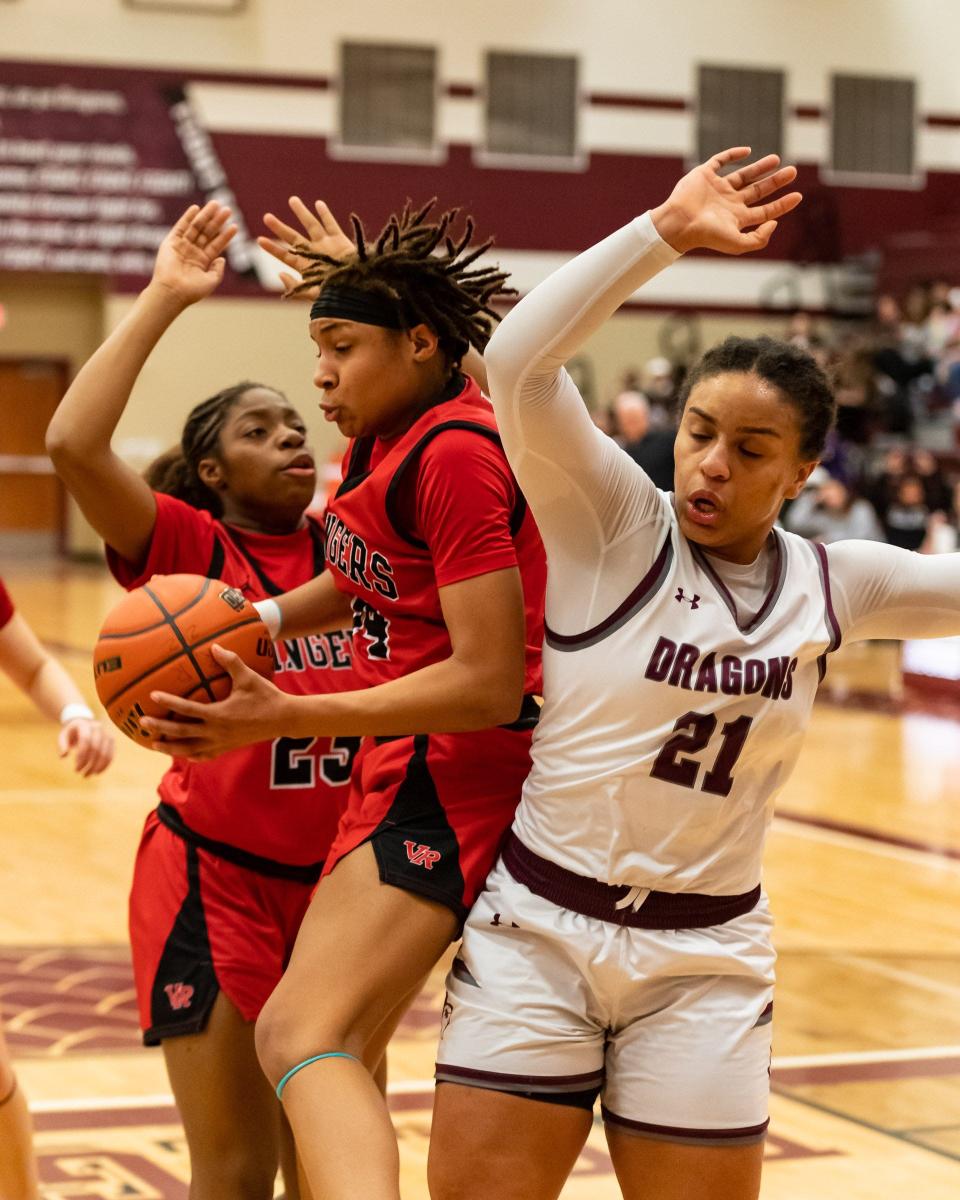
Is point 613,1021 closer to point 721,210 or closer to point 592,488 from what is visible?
point 592,488

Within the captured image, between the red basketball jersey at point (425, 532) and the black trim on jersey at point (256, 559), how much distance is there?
0.53 m

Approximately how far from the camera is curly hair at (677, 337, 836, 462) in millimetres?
2590

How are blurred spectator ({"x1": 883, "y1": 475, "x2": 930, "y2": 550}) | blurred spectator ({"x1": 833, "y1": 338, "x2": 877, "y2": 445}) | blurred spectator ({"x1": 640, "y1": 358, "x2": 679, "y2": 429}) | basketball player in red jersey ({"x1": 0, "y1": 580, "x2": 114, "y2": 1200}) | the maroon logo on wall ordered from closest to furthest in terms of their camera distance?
basketball player in red jersey ({"x1": 0, "y1": 580, "x2": 114, "y2": 1200}) < blurred spectator ({"x1": 883, "y1": 475, "x2": 930, "y2": 550}) < blurred spectator ({"x1": 640, "y1": 358, "x2": 679, "y2": 429}) < blurred spectator ({"x1": 833, "y1": 338, "x2": 877, "y2": 445}) < the maroon logo on wall

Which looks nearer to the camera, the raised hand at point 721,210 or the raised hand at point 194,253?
the raised hand at point 721,210

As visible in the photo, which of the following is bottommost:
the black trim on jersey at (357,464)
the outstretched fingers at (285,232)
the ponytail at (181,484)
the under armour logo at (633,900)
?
the under armour logo at (633,900)

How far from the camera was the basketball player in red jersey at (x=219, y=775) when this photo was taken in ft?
10.2

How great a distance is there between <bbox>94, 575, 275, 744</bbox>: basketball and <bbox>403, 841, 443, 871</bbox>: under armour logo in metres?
0.33

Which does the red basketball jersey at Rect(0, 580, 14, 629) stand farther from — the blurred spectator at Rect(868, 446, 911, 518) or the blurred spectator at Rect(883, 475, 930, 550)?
the blurred spectator at Rect(868, 446, 911, 518)

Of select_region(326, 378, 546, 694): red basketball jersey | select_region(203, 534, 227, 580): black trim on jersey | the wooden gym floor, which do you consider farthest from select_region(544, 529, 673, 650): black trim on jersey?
the wooden gym floor

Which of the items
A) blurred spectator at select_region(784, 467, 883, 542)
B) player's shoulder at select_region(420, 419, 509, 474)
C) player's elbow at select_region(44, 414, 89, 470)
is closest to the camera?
player's shoulder at select_region(420, 419, 509, 474)

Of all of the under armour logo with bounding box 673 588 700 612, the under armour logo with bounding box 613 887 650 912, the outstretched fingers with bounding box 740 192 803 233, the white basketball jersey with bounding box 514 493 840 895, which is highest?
the outstretched fingers with bounding box 740 192 803 233

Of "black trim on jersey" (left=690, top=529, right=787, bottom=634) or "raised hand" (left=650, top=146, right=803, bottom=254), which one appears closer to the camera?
"raised hand" (left=650, top=146, right=803, bottom=254)

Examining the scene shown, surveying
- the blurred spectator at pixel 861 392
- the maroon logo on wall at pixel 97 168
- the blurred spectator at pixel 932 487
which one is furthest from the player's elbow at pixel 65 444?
the maroon logo on wall at pixel 97 168

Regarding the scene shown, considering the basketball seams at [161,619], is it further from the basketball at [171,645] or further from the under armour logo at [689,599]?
the under armour logo at [689,599]
